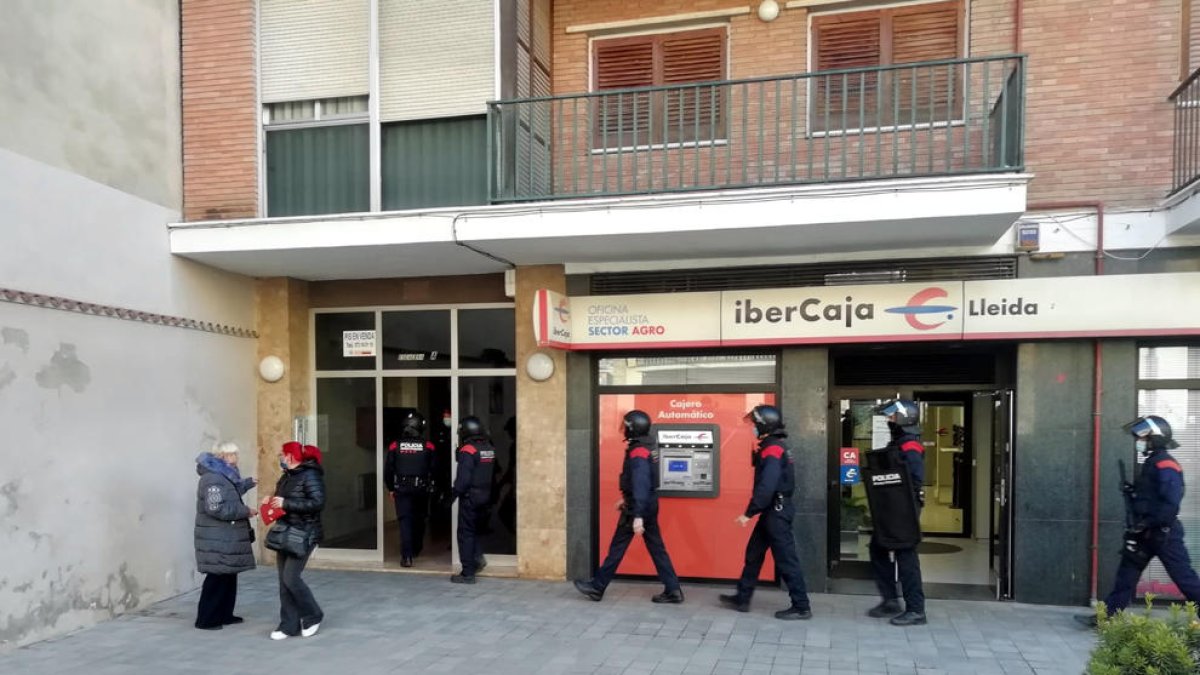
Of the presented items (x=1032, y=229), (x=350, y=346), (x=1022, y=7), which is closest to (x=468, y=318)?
(x=350, y=346)

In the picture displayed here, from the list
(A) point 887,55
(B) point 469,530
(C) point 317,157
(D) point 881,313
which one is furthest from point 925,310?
(C) point 317,157

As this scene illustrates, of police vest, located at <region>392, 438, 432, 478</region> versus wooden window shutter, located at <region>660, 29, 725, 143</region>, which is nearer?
wooden window shutter, located at <region>660, 29, 725, 143</region>

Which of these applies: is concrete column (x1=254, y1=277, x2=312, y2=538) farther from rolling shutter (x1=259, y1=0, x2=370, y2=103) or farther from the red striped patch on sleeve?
the red striped patch on sleeve

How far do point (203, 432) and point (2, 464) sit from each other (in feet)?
6.87

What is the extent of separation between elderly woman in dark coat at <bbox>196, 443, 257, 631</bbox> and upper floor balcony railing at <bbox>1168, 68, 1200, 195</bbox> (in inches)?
311

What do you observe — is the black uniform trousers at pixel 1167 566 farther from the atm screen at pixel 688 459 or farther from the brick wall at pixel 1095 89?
the atm screen at pixel 688 459

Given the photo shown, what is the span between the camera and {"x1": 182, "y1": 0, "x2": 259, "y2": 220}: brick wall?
24.7 feet

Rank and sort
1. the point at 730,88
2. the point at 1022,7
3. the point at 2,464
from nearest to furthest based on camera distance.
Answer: the point at 2,464
the point at 1022,7
the point at 730,88

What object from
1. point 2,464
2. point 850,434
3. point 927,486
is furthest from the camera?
point 927,486

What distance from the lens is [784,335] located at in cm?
694

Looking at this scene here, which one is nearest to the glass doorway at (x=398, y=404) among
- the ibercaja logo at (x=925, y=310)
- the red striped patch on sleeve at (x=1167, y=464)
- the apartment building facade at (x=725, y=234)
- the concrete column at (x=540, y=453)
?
the apartment building facade at (x=725, y=234)

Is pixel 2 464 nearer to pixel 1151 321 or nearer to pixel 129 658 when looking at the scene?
pixel 129 658

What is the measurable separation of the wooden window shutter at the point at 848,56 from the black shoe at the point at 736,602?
4334mm

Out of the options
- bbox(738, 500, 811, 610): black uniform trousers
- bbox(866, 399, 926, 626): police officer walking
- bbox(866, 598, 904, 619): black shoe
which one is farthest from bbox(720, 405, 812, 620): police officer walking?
bbox(866, 399, 926, 626): police officer walking
